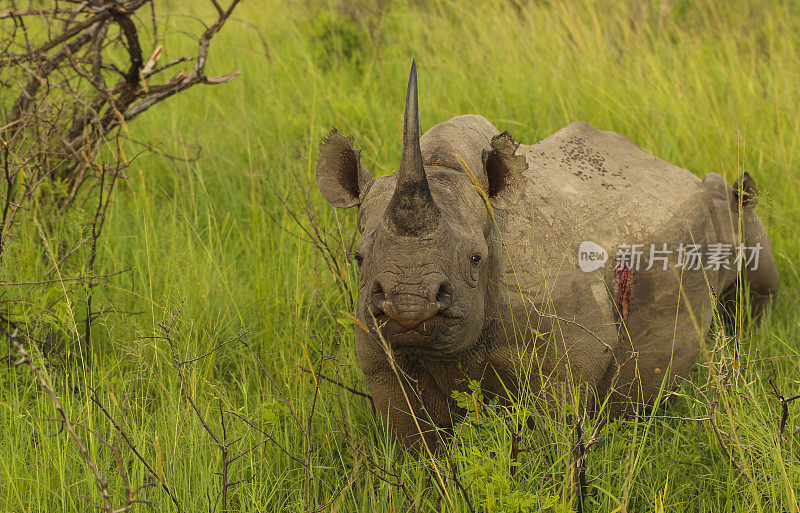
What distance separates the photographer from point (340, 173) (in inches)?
139

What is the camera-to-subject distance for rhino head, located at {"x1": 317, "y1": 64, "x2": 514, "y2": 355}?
2684 millimetres

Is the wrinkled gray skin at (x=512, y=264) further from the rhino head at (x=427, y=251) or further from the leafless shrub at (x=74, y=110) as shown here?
the leafless shrub at (x=74, y=110)

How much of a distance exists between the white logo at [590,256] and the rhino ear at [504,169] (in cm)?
49

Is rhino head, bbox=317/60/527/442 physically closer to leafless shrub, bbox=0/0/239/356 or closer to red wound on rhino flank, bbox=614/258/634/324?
red wound on rhino flank, bbox=614/258/634/324

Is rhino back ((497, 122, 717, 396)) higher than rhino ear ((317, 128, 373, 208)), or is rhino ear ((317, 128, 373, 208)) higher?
rhino ear ((317, 128, 373, 208))

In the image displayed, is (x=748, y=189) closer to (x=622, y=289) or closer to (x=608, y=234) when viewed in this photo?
(x=608, y=234)

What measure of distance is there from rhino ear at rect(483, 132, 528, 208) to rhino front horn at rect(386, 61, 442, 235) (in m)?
0.61

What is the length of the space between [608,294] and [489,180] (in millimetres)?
725

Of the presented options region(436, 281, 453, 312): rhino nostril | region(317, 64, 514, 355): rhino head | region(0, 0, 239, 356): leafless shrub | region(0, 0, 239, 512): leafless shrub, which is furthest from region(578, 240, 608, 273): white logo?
region(0, 0, 239, 356): leafless shrub

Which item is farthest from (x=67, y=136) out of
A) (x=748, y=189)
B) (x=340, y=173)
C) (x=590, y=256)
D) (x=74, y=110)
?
(x=748, y=189)

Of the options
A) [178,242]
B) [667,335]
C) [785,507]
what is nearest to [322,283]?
[178,242]

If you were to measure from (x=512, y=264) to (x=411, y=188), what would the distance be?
0.75m

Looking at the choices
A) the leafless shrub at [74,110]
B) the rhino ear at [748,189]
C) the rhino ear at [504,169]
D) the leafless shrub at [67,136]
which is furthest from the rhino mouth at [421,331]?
the rhino ear at [748,189]

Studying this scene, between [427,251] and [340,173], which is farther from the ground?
[340,173]
